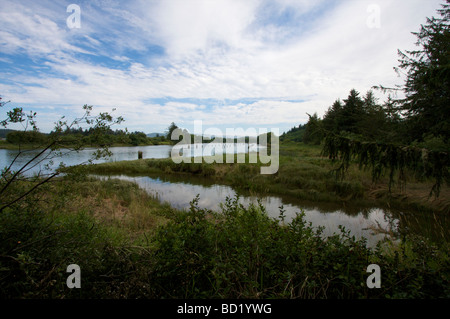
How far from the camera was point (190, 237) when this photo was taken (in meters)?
2.38

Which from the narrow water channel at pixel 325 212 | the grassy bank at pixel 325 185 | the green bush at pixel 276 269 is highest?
the green bush at pixel 276 269

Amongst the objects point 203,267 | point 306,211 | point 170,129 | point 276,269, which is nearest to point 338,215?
point 306,211

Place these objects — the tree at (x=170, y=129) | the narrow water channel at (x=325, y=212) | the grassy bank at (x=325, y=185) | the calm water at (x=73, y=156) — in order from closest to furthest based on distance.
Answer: the calm water at (x=73, y=156) < the narrow water channel at (x=325, y=212) < the grassy bank at (x=325, y=185) < the tree at (x=170, y=129)

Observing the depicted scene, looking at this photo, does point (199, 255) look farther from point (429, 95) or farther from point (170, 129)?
point (170, 129)

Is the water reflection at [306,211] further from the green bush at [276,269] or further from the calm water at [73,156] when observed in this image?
the calm water at [73,156]

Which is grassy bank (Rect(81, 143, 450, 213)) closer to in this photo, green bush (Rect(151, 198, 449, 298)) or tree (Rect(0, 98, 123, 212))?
tree (Rect(0, 98, 123, 212))

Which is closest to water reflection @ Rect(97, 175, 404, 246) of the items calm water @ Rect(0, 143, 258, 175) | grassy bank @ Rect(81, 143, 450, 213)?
grassy bank @ Rect(81, 143, 450, 213)

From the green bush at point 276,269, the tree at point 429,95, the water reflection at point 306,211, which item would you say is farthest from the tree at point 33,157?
the tree at point 429,95

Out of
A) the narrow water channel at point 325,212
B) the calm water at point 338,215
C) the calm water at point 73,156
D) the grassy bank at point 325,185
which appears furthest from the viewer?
the grassy bank at point 325,185

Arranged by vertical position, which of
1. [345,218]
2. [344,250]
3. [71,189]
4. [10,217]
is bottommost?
[345,218]

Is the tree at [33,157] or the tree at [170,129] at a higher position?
the tree at [170,129]
